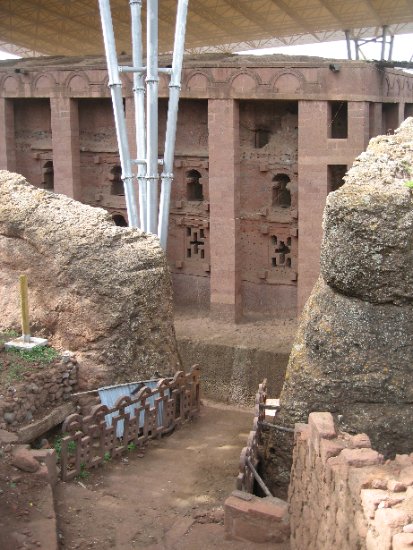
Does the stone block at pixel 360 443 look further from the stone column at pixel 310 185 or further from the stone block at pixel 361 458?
the stone column at pixel 310 185

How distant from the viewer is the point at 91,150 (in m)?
18.4

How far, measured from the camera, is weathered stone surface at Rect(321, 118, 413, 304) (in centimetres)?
692

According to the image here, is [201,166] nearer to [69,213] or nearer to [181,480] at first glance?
[69,213]

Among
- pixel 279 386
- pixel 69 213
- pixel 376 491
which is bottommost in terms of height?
pixel 279 386

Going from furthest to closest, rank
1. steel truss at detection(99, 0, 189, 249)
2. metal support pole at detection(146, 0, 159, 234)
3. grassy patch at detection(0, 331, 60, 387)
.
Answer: steel truss at detection(99, 0, 189, 249) < metal support pole at detection(146, 0, 159, 234) < grassy patch at detection(0, 331, 60, 387)

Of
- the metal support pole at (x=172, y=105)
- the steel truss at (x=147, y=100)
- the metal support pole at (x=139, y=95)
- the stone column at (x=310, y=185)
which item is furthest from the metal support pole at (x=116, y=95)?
the stone column at (x=310, y=185)

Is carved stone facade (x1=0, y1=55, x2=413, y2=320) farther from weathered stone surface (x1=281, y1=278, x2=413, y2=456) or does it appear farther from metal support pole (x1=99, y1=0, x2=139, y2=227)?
weathered stone surface (x1=281, y1=278, x2=413, y2=456)

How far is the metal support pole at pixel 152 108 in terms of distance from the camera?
42.6 ft

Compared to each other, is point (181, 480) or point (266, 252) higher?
point (266, 252)

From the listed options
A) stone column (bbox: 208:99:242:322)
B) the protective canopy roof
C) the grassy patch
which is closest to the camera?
the grassy patch

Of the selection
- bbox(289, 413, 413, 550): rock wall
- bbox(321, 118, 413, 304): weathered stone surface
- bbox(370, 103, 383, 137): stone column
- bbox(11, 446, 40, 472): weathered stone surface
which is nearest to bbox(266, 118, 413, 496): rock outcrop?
bbox(321, 118, 413, 304): weathered stone surface

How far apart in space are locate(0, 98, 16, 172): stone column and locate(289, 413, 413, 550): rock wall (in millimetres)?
13857

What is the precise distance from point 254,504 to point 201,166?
1096cm

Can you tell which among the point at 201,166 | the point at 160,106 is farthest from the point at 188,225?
the point at 160,106
